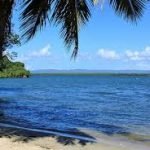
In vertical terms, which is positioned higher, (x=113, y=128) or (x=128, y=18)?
(x=128, y=18)

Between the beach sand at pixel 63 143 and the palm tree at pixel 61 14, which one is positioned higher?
the palm tree at pixel 61 14

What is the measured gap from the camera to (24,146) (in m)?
12.7

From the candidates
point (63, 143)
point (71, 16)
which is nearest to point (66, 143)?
point (63, 143)

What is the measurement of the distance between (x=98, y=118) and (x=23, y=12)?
47.4ft

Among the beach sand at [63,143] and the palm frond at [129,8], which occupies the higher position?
the palm frond at [129,8]

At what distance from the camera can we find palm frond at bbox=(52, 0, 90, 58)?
12.8 metres

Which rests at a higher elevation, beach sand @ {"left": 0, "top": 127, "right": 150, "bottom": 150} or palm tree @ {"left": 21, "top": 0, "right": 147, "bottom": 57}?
palm tree @ {"left": 21, "top": 0, "right": 147, "bottom": 57}

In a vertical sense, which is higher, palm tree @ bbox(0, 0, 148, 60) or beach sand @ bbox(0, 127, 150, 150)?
palm tree @ bbox(0, 0, 148, 60)

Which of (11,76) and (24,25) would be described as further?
(11,76)

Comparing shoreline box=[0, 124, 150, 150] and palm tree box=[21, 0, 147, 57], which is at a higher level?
palm tree box=[21, 0, 147, 57]

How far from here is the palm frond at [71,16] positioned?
12844 millimetres

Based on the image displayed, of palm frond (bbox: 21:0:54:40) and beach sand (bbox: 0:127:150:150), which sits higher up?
palm frond (bbox: 21:0:54:40)

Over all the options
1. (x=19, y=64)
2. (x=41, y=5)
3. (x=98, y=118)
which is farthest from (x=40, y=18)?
(x=19, y=64)

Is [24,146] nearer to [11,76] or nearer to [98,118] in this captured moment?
[98,118]
